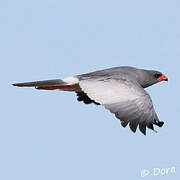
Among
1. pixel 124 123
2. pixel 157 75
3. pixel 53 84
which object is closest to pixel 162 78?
pixel 157 75

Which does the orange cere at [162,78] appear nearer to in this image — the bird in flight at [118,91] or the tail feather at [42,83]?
the bird in flight at [118,91]

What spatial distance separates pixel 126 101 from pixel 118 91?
1.22 ft

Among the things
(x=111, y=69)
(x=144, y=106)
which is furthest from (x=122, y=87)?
(x=111, y=69)

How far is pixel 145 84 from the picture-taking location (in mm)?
14195

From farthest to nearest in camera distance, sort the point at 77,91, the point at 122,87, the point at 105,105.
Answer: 1. the point at 77,91
2. the point at 122,87
3. the point at 105,105

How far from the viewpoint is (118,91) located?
38.0 ft

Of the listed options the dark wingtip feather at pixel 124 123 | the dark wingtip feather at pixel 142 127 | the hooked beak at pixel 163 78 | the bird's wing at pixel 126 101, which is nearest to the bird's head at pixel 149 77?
the hooked beak at pixel 163 78

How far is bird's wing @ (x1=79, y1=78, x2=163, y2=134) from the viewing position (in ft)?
36.2

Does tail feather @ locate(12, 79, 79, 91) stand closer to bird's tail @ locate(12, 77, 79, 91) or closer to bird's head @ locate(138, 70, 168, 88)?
bird's tail @ locate(12, 77, 79, 91)

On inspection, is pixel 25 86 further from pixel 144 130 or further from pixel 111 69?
pixel 144 130

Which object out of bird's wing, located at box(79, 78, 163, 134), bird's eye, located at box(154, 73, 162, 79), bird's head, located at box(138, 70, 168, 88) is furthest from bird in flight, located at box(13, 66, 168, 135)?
bird's eye, located at box(154, 73, 162, 79)

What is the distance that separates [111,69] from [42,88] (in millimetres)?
1565

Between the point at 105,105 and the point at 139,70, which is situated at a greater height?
the point at 139,70

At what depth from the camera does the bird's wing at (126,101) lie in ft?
36.2
